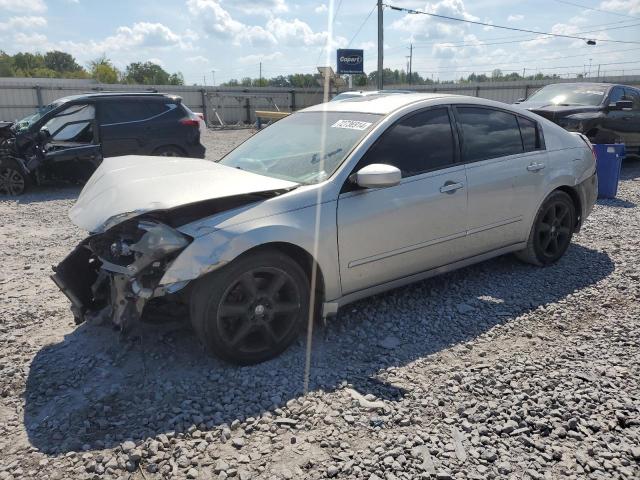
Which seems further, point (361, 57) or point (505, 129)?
point (361, 57)

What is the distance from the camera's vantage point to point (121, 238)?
335cm

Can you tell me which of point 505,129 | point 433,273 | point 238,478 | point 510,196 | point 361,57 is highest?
point 361,57

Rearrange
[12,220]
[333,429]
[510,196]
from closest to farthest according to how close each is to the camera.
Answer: [333,429] → [510,196] → [12,220]

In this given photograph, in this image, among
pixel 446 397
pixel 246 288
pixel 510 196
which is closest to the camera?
pixel 446 397

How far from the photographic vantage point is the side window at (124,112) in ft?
31.9

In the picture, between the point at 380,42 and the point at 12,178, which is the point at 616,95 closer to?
the point at 12,178

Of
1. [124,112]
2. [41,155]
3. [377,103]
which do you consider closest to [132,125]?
[124,112]

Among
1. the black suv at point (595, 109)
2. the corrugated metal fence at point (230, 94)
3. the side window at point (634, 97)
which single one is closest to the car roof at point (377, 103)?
the black suv at point (595, 109)

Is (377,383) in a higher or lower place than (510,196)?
lower

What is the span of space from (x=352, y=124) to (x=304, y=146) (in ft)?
1.36

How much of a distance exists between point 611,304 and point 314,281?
2.61 metres

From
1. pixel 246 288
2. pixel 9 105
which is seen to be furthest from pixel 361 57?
pixel 246 288

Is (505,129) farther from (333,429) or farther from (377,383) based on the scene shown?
(333,429)

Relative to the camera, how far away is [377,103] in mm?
4273
